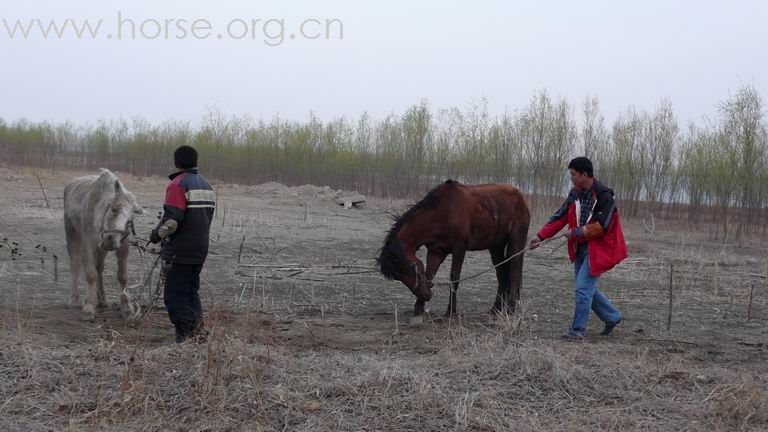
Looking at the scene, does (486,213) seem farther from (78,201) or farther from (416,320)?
(78,201)

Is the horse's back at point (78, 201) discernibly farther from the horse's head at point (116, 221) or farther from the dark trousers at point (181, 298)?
the dark trousers at point (181, 298)

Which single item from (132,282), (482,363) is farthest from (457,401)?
(132,282)

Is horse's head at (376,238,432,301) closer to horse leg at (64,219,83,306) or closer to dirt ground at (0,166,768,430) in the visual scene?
dirt ground at (0,166,768,430)

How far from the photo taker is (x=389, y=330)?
729cm

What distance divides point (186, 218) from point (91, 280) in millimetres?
2019

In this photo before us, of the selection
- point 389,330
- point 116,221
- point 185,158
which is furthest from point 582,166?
point 116,221

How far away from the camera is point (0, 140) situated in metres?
41.9

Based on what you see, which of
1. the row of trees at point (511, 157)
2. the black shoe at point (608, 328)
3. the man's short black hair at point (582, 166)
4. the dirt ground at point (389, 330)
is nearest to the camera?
the dirt ground at point (389, 330)

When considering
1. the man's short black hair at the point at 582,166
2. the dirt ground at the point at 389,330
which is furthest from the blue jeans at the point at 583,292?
the man's short black hair at the point at 582,166

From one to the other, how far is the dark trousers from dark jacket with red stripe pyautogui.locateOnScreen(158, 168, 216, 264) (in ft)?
0.34

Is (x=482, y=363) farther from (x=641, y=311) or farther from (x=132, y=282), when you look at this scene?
(x=132, y=282)

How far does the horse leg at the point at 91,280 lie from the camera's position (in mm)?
7258

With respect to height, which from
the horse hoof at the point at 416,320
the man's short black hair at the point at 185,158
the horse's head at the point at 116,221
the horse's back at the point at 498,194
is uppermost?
Answer: the man's short black hair at the point at 185,158

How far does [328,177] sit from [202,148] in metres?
8.41
